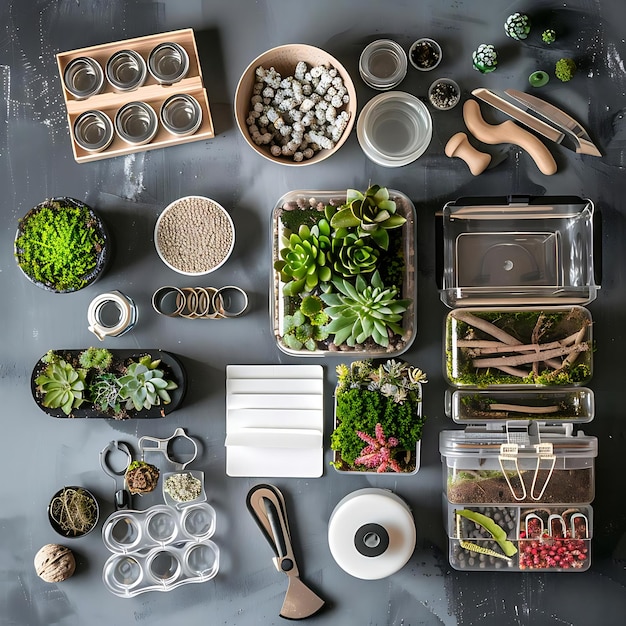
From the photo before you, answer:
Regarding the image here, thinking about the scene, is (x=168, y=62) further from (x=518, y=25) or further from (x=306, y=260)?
(x=518, y=25)

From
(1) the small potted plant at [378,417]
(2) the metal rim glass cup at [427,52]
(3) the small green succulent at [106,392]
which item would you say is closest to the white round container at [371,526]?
(1) the small potted plant at [378,417]

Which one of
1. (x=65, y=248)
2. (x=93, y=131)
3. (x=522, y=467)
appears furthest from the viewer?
(x=93, y=131)

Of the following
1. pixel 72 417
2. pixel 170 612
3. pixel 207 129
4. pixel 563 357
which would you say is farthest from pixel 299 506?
pixel 207 129

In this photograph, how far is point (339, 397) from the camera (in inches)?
81.6

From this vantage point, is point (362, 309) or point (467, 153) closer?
point (362, 309)

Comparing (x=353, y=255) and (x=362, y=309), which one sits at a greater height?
(x=353, y=255)

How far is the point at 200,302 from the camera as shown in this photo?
7.02 ft

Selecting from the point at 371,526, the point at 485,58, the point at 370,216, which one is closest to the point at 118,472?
the point at 371,526

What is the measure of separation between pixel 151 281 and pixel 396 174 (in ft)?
2.97

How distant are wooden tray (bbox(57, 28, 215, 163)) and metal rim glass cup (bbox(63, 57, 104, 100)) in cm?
2

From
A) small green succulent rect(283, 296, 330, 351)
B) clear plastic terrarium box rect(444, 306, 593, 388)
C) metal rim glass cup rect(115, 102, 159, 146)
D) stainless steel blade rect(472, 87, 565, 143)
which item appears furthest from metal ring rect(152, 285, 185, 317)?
stainless steel blade rect(472, 87, 565, 143)

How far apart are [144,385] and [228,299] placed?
39 cm

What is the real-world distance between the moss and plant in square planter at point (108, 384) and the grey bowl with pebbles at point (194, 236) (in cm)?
31

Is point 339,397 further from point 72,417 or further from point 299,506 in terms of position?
point 72,417
